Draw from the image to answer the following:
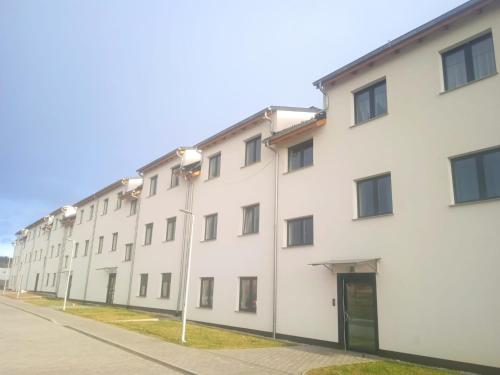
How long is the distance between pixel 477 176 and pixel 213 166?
1476 cm

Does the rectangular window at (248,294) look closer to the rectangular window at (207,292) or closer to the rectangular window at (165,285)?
the rectangular window at (207,292)

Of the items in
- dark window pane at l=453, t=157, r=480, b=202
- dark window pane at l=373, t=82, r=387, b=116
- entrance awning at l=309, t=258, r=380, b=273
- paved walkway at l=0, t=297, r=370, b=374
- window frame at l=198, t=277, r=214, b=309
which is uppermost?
dark window pane at l=373, t=82, r=387, b=116

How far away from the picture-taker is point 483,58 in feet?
37.9

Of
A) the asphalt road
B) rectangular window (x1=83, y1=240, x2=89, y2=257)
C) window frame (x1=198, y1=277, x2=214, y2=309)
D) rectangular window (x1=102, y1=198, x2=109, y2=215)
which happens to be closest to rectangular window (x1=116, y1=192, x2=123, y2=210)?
rectangular window (x1=102, y1=198, x2=109, y2=215)

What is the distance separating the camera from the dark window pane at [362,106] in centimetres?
1459

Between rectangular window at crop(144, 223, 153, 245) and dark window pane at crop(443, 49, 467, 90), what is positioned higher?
dark window pane at crop(443, 49, 467, 90)

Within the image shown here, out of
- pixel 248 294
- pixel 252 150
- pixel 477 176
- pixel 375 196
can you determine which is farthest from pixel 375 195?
pixel 252 150

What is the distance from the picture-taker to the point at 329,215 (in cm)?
1480

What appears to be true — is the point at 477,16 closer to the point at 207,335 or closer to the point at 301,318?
the point at 301,318

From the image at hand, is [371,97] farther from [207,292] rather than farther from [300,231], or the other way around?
[207,292]

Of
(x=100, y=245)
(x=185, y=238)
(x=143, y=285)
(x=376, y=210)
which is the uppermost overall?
(x=100, y=245)

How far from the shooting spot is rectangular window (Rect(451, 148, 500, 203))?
1056 centimetres

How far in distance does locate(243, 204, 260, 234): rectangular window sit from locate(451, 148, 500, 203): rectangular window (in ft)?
30.4

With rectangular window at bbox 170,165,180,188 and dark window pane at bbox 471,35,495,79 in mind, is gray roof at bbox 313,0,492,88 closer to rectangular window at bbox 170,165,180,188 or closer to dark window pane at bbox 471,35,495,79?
dark window pane at bbox 471,35,495,79
